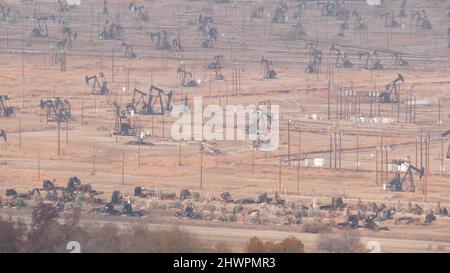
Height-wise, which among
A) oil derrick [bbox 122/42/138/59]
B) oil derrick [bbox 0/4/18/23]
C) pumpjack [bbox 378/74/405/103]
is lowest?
pumpjack [bbox 378/74/405/103]

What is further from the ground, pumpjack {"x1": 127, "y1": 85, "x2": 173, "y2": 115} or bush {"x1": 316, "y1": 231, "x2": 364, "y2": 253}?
pumpjack {"x1": 127, "y1": 85, "x2": 173, "y2": 115}

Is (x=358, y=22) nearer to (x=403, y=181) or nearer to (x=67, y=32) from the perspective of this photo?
(x=67, y=32)

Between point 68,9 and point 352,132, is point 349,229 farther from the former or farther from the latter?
point 68,9

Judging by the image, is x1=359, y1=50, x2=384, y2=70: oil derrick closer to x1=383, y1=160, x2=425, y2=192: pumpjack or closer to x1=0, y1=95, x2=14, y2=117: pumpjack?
x1=0, y1=95, x2=14, y2=117: pumpjack

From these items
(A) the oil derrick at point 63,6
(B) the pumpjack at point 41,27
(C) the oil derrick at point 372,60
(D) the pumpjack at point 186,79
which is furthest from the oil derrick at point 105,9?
(D) the pumpjack at point 186,79

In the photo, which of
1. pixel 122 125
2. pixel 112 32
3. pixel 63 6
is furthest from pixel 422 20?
pixel 122 125

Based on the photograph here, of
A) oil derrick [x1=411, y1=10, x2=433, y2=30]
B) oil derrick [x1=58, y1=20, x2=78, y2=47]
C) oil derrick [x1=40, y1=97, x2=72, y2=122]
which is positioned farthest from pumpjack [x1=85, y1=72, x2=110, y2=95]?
oil derrick [x1=411, y1=10, x2=433, y2=30]
